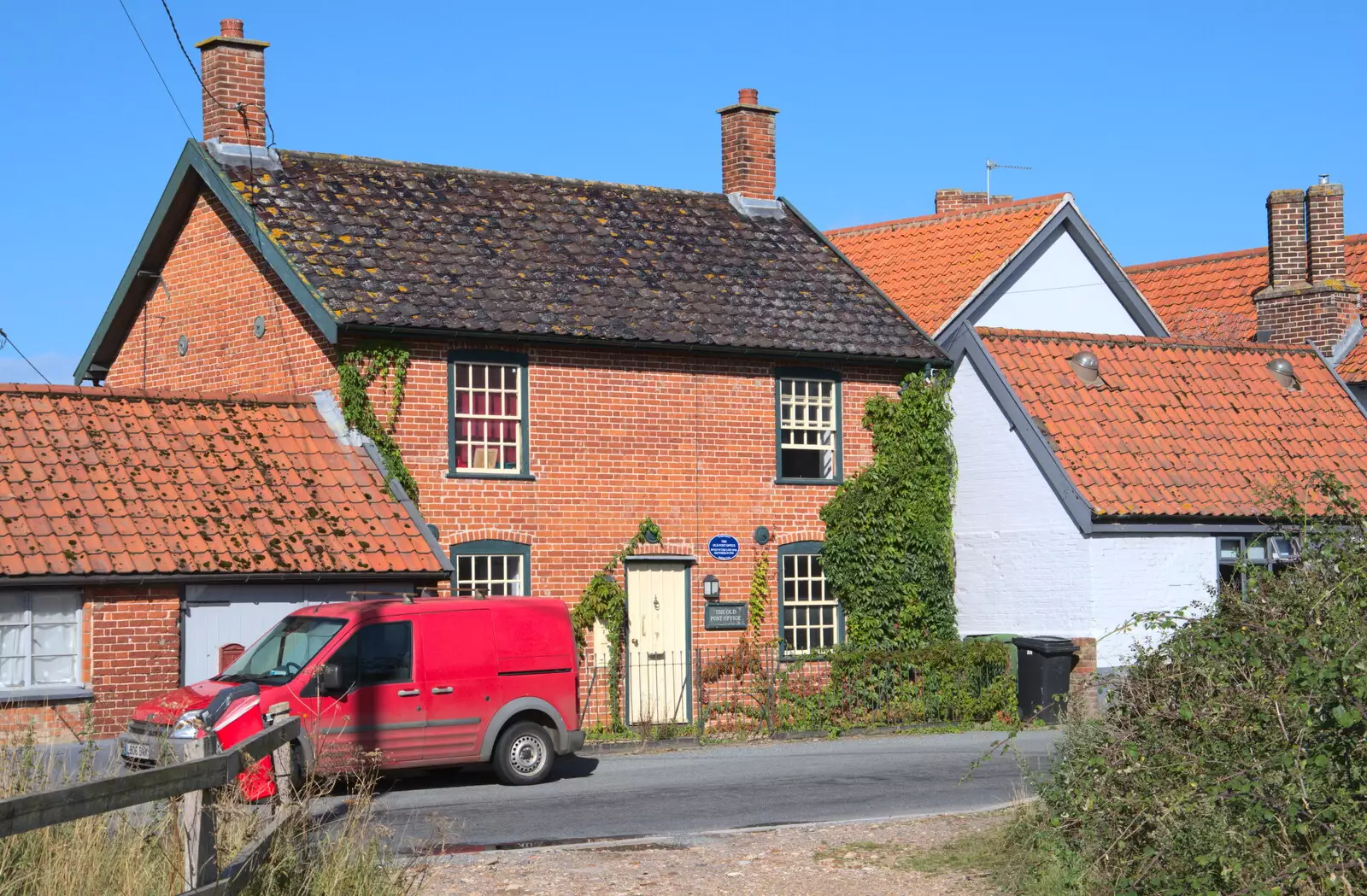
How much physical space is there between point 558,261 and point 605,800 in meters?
11.0

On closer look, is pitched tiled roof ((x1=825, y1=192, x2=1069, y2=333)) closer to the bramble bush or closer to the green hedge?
the green hedge

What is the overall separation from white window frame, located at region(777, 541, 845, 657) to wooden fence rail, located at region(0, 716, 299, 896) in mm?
15984

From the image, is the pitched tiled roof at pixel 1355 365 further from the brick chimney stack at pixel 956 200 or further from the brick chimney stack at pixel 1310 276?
the brick chimney stack at pixel 956 200

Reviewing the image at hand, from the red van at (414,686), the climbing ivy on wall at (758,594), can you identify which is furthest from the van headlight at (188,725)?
the climbing ivy on wall at (758,594)

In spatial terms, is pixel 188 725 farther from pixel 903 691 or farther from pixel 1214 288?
pixel 1214 288

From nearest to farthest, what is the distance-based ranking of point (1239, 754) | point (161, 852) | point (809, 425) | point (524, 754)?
1. point (161, 852)
2. point (1239, 754)
3. point (524, 754)
4. point (809, 425)

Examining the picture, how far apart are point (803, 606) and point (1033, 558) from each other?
338cm

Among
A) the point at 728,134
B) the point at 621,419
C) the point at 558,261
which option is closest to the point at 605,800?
the point at 621,419

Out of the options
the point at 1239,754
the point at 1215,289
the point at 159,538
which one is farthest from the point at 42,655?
the point at 1215,289

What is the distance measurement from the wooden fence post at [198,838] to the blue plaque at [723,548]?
16.8m

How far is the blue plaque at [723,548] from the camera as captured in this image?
81.6ft

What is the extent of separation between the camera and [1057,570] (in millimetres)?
24578

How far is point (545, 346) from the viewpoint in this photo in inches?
934

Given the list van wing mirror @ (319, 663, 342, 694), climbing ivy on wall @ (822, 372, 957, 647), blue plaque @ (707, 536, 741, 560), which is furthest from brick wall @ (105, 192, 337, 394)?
climbing ivy on wall @ (822, 372, 957, 647)
